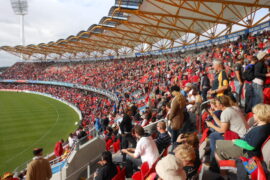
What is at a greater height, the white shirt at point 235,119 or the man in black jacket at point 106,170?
the white shirt at point 235,119

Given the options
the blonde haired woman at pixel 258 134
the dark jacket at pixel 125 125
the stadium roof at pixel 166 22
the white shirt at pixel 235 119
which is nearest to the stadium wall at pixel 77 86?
the stadium roof at pixel 166 22

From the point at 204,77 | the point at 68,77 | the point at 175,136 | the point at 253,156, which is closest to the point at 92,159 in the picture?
the point at 175,136

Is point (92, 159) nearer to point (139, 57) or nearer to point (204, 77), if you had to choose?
point (204, 77)

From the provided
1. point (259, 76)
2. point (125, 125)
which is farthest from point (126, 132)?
point (259, 76)

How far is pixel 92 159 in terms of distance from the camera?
717 cm

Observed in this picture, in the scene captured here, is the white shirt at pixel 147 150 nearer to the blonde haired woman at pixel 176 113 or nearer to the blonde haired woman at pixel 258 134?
the blonde haired woman at pixel 176 113

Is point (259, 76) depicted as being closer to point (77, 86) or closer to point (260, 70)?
point (260, 70)

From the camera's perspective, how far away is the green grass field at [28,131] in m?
13.8

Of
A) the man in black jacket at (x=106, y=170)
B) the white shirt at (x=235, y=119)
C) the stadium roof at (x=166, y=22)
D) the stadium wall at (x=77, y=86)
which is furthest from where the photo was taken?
the stadium wall at (x=77, y=86)

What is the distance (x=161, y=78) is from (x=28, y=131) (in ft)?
46.8

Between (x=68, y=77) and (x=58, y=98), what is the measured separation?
24.4ft

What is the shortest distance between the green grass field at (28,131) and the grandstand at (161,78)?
8.46 feet

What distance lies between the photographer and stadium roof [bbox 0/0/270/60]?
14.7 metres

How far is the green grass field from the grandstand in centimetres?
258
